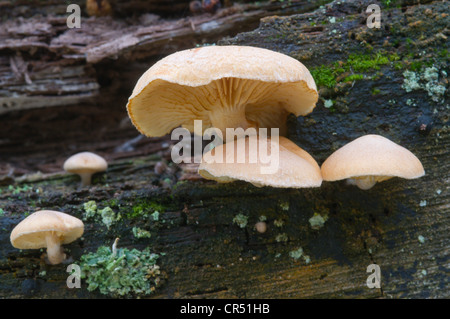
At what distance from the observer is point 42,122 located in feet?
A: 15.7

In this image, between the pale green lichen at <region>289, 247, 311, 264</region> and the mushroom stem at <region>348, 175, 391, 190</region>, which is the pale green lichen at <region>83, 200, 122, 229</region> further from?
the mushroom stem at <region>348, 175, 391, 190</region>

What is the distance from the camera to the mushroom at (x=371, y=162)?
2451 millimetres

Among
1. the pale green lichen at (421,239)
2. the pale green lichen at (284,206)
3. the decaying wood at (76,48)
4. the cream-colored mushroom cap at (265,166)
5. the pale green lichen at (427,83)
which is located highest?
the decaying wood at (76,48)

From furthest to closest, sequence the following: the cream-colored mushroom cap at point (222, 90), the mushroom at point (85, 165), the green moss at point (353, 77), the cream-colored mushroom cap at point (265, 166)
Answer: the mushroom at point (85, 165) → the green moss at point (353, 77) → the cream-colored mushroom cap at point (265, 166) → the cream-colored mushroom cap at point (222, 90)

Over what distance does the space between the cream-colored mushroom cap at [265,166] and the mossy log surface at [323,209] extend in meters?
0.58

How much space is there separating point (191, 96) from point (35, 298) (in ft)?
6.60

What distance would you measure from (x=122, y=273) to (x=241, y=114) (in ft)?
5.14

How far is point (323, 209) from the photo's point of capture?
305 centimetres

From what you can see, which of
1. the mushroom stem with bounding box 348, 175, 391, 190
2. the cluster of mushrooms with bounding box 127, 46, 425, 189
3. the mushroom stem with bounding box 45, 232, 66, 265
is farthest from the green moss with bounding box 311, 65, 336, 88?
the mushroom stem with bounding box 45, 232, 66, 265

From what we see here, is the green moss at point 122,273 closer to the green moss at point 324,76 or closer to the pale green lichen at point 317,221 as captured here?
the pale green lichen at point 317,221

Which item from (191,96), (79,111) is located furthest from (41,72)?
(191,96)

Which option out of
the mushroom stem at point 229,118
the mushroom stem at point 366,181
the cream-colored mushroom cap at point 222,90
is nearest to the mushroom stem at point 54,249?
the cream-colored mushroom cap at point 222,90

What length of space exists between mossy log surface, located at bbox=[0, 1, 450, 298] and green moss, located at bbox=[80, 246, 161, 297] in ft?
0.24

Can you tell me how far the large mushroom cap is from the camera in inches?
104
